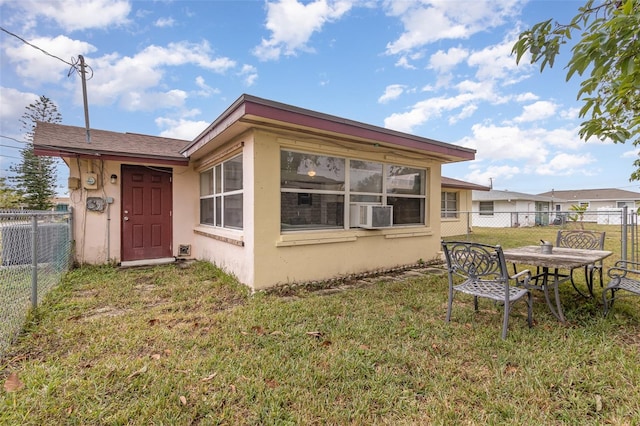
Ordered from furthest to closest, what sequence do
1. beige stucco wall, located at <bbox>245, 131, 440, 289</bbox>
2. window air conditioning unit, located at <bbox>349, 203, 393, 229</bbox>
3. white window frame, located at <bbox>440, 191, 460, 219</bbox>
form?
white window frame, located at <bbox>440, 191, 460, 219</bbox>
window air conditioning unit, located at <bbox>349, 203, 393, 229</bbox>
beige stucco wall, located at <bbox>245, 131, 440, 289</bbox>

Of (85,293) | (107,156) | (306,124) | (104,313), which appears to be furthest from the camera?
(107,156)

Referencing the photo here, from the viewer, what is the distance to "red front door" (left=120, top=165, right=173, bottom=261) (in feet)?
19.8

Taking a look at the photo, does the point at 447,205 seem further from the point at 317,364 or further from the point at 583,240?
the point at 317,364

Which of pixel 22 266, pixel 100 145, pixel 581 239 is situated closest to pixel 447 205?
pixel 581 239

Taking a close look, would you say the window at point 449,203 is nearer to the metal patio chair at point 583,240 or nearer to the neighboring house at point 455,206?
the neighboring house at point 455,206

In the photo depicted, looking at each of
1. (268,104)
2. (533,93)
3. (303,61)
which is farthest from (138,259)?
(533,93)

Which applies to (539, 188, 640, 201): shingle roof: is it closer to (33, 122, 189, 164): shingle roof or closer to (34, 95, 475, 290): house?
(34, 95, 475, 290): house

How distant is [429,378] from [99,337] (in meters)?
3.00

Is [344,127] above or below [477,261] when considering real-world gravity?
above

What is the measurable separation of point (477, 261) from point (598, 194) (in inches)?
1701

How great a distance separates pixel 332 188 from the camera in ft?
16.0

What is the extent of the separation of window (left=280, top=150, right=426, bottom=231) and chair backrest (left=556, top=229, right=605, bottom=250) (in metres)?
2.59

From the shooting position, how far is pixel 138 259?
6137 millimetres

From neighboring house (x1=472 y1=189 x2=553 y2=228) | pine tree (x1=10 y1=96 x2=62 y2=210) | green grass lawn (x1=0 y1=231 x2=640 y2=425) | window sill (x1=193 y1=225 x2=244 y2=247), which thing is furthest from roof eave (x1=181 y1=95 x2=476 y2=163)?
neighboring house (x1=472 y1=189 x2=553 y2=228)
